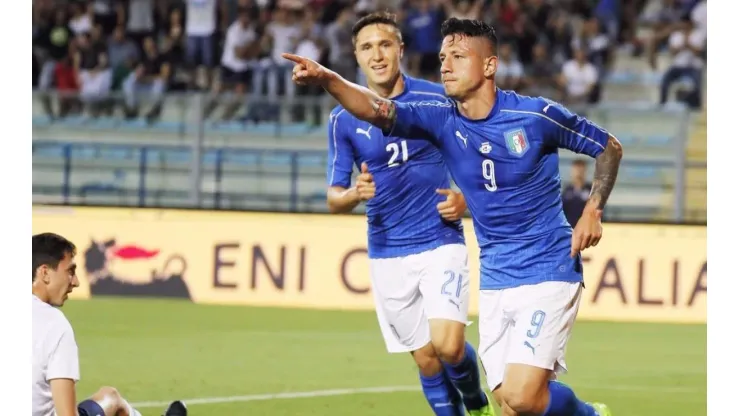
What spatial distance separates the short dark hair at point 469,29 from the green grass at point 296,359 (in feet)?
9.83

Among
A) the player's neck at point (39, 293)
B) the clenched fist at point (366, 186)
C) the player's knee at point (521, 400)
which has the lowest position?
the player's knee at point (521, 400)

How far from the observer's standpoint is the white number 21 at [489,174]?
6543 millimetres

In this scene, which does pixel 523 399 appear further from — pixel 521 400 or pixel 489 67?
pixel 489 67

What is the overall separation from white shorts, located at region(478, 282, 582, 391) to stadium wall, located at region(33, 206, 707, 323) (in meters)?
6.87

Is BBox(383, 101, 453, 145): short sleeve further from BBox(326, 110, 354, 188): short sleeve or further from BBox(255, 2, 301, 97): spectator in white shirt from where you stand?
BBox(255, 2, 301, 97): spectator in white shirt

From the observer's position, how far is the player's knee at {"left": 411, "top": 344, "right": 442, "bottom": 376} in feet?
25.3

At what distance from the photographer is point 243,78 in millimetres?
17422

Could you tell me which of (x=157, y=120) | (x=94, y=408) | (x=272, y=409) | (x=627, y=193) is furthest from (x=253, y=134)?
(x=94, y=408)

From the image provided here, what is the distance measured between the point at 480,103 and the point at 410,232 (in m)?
1.38

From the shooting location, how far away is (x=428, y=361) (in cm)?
774

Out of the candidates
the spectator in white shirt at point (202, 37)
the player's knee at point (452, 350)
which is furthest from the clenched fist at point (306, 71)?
the spectator in white shirt at point (202, 37)

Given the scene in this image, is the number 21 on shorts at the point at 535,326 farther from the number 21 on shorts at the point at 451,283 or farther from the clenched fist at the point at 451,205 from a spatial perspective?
the number 21 on shorts at the point at 451,283

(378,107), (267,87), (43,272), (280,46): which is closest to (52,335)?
(43,272)
